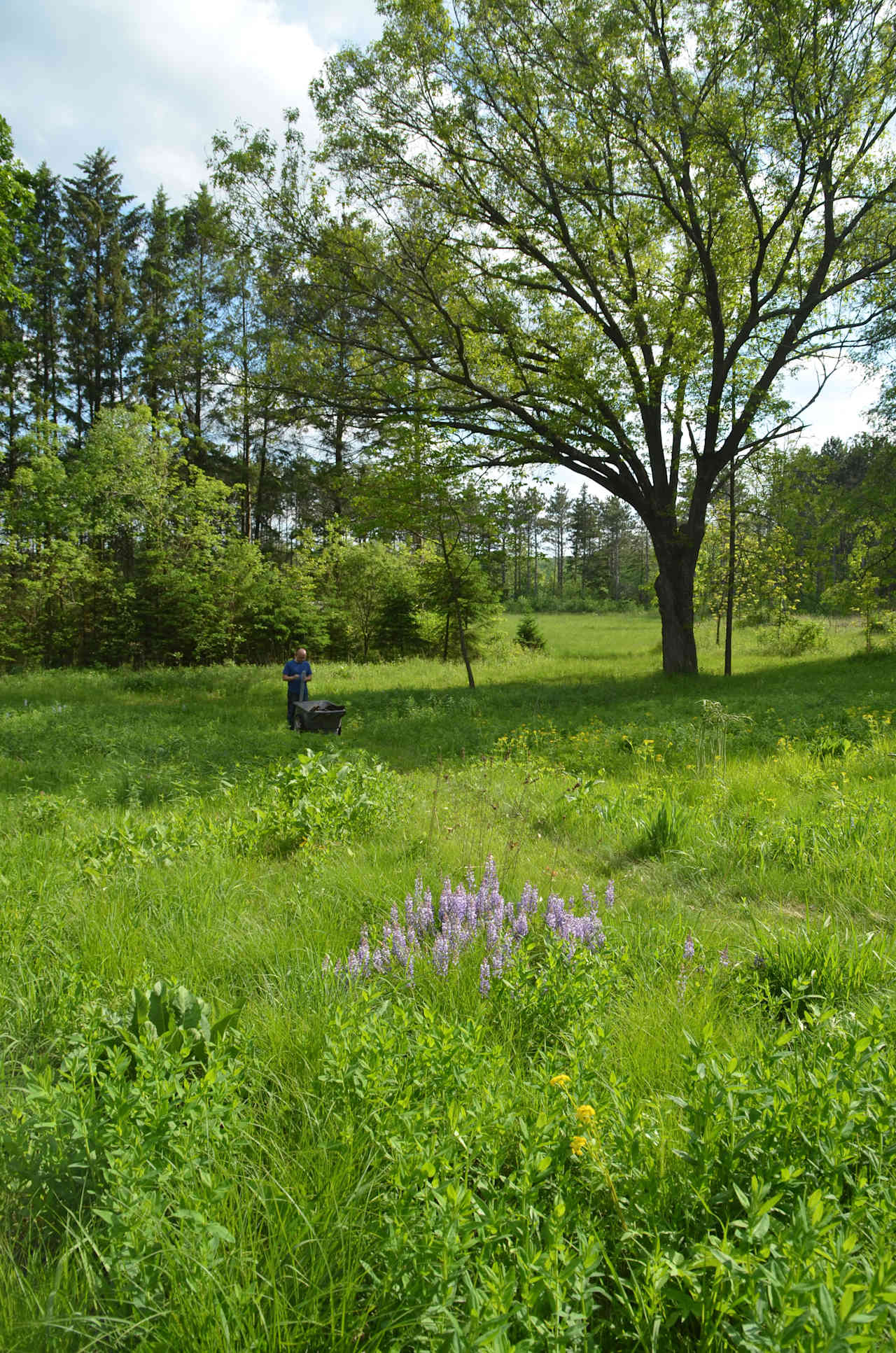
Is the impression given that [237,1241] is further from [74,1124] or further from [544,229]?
[544,229]

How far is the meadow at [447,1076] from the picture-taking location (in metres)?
1.39

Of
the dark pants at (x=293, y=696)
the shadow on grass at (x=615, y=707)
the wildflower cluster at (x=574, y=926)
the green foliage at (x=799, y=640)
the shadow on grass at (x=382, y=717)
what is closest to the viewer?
the wildflower cluster at (x=574, y=926)

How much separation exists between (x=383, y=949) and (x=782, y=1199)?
1623 mm

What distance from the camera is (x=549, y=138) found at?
14.1 meters

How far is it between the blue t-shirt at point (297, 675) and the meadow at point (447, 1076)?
6.51 m

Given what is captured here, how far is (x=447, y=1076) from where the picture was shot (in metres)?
1.91

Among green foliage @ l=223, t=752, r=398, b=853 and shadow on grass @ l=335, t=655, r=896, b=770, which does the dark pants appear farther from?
green foliage @ l=223, t=752, r=398, b=853

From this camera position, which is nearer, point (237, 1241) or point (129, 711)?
point (237, 1241)

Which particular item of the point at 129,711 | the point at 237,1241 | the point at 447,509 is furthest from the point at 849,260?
the point at 237,1241

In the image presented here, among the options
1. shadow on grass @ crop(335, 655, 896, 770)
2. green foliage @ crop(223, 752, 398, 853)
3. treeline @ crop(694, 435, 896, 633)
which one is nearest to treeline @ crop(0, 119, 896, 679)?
treeline @ crop(694, 435, 896, 633)

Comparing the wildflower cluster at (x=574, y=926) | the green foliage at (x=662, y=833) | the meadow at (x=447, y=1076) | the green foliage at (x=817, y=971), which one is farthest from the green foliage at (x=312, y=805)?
the green foliage at (x=817, y=971)

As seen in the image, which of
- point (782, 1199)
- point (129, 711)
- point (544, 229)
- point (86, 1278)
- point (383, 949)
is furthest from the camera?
point (544, 229)

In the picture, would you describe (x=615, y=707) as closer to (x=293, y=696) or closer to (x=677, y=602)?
(x=677, y=602)

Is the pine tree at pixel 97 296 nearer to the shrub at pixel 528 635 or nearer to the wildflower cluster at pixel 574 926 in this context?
the shrub at pixel 528 635
